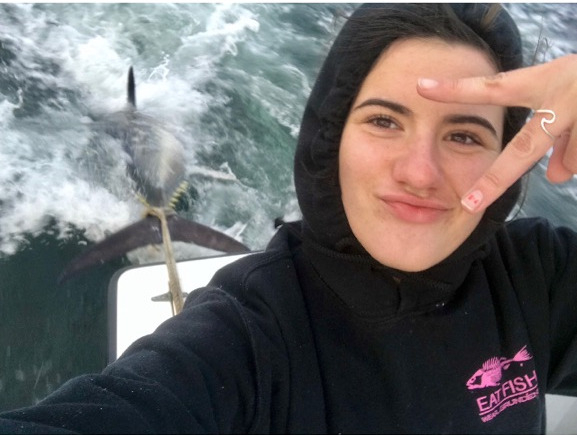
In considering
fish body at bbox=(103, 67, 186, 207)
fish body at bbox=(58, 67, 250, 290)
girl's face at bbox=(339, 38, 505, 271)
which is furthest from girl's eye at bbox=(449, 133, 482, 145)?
fish body at bbox=(103, 67, 186, 207)

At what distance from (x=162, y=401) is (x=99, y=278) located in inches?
112

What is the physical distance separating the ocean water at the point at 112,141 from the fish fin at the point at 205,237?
0.74 ft

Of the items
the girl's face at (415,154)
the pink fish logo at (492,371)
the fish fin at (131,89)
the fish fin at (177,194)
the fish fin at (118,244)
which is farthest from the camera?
the fish fin at (131,89)

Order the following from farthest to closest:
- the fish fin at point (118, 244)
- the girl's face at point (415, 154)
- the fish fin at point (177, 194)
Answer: the fish fin at point (177, 194)
the fish fin at point (118, 244)
the girl's face at point (415, 154)

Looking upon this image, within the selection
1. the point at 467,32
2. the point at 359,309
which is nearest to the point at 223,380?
the point at 359,309

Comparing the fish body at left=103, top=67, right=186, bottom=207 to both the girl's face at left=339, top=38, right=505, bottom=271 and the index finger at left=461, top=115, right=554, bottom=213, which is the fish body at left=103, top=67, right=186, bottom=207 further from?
the index finger at left=461, top=115, right=554, bottom=213

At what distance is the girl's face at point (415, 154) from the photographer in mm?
1062

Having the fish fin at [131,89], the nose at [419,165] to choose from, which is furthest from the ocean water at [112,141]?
the nose at [419,165]

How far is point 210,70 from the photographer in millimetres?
5492

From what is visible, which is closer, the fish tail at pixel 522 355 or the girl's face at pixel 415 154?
the girl's face at pixel 415 154

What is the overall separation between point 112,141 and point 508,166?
4065 millimetres

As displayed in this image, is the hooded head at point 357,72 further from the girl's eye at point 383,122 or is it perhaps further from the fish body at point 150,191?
the fish body at point 150,191

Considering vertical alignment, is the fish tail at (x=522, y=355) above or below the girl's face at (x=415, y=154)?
below

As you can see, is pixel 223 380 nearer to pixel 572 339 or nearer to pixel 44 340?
pixel 572 339
